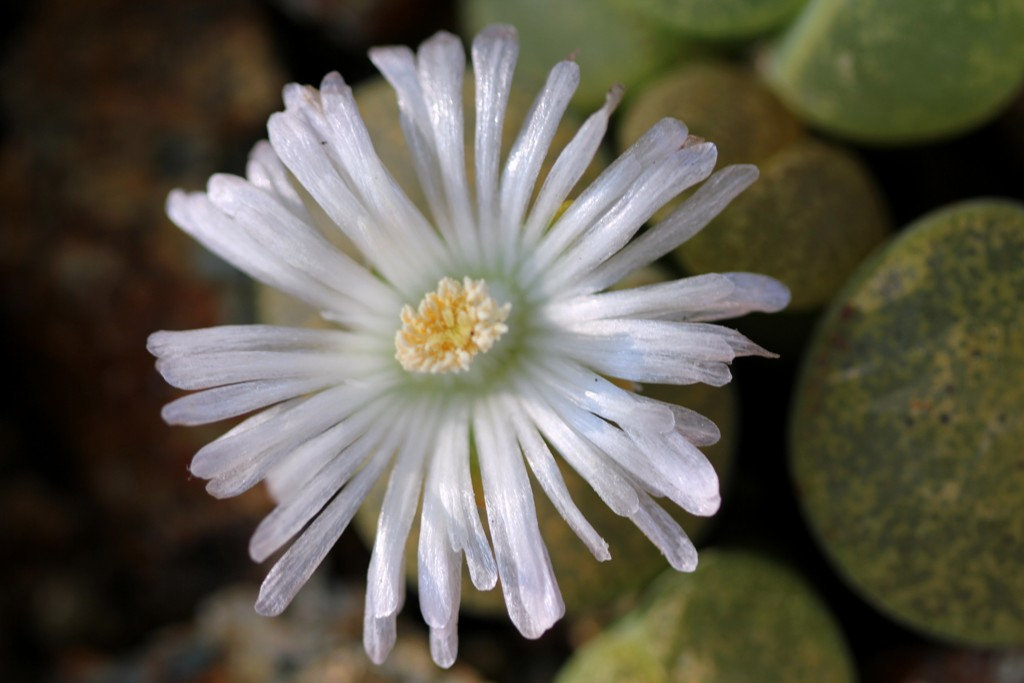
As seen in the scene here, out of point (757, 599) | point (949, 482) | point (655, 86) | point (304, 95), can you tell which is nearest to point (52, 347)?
point (304, 95)

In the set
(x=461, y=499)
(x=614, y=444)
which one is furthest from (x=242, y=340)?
(x=614, y=444)

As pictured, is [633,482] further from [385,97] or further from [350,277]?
[385,97]

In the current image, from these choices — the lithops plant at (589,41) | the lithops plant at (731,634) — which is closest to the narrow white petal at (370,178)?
the lithops plant at (589,41)

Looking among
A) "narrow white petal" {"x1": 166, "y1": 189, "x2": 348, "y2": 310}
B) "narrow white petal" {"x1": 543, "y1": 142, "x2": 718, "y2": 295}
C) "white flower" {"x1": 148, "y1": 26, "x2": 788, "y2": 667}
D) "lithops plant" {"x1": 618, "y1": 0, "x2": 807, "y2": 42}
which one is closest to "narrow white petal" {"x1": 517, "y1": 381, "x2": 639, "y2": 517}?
"white flower" {"x1": 148, "y1": 26, "x2": 788, "y2": 667}

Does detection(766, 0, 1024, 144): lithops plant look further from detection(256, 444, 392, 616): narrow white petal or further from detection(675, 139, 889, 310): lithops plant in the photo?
detection(256, 444, 392, 616): narrow white petal

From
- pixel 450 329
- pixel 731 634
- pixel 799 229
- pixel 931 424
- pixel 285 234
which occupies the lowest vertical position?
pixel 731 634

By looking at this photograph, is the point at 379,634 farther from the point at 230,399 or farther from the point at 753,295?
the point at 753,295
